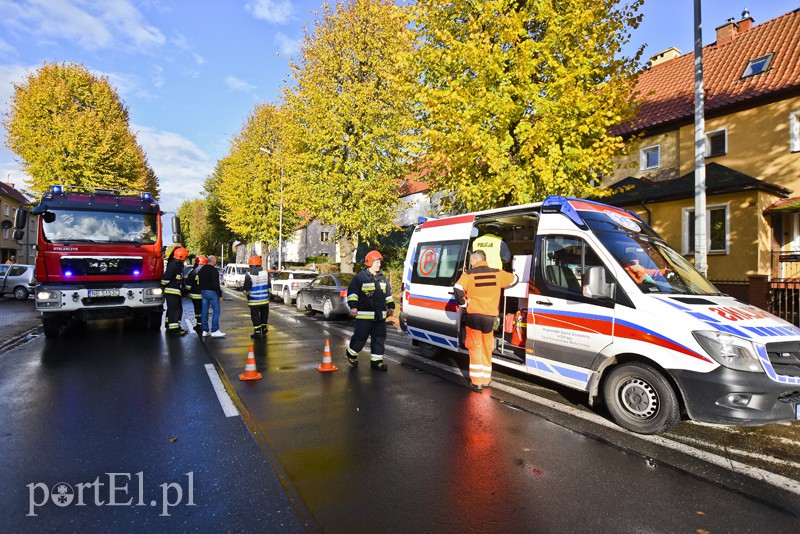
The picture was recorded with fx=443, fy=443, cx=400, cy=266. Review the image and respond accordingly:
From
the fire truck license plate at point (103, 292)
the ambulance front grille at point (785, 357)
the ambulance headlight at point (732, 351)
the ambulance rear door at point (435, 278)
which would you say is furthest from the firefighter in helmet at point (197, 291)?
the ambulance front grille at point (785, 357)

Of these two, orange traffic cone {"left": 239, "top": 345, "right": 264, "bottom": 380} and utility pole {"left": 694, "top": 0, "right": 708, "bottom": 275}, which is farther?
utility pole {"left": 694, "top": 0, "right": 708, "bottom": 275}

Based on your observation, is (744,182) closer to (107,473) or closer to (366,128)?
(366,128)

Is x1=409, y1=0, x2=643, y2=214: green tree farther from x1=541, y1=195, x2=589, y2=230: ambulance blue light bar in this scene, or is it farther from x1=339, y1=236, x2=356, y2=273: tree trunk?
x1=339, y1=236, x2=356, y2=273: tree trunk

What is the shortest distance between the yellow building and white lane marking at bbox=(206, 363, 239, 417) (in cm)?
1065

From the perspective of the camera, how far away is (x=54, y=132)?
2647 centimetres

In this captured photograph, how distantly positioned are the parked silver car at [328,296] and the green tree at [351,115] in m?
4.43

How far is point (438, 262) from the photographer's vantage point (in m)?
7.68

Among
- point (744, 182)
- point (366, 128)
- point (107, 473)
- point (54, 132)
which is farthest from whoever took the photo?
point (54, 132)

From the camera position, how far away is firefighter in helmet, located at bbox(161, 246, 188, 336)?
10484 mm

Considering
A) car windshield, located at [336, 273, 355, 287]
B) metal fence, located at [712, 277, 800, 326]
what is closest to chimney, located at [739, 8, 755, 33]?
metal fence, located at [712, 277, 800, 326]

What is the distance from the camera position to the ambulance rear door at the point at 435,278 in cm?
717

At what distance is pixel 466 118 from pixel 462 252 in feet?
14.0

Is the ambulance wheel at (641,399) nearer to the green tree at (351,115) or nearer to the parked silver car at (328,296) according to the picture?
the parked silver car at (328,296)

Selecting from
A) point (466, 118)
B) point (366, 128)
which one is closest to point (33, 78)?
point (366, 128)
